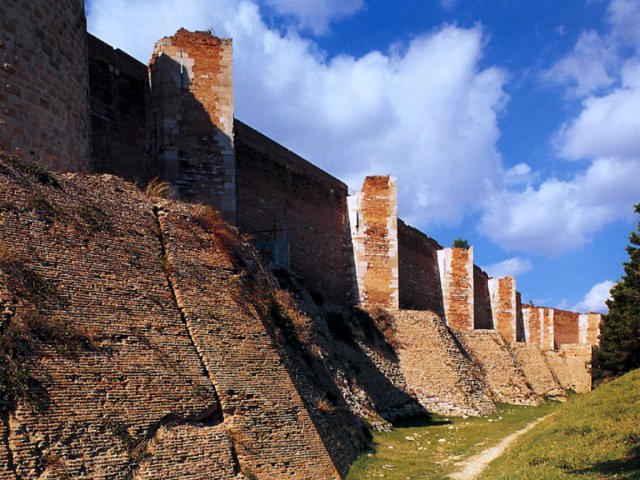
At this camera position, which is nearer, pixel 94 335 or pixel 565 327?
pixel 94 335

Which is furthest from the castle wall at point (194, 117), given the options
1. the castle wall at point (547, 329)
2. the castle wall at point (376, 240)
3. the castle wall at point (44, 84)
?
the castle wall at point (547, 329)

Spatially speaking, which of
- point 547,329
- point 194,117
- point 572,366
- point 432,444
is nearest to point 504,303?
point 572,366

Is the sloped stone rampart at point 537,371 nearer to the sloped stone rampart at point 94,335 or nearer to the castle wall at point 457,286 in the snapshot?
the castle wall at point 457,286

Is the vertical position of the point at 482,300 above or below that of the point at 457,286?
below

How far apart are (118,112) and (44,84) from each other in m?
4.05

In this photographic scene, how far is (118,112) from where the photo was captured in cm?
1442

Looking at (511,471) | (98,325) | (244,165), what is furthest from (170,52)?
(511,471)

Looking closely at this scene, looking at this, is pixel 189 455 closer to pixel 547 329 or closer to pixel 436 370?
pixel 436 370

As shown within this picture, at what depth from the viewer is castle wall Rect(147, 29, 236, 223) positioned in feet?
48.8

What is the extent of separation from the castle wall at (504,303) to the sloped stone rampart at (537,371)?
149 inches

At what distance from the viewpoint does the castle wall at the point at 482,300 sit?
32344mm

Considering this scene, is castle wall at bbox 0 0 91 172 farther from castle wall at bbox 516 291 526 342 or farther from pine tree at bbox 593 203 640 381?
castle wall at bbox 516 291 526 342

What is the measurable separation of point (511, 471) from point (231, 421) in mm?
4570

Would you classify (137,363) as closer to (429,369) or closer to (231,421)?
(231,421)
